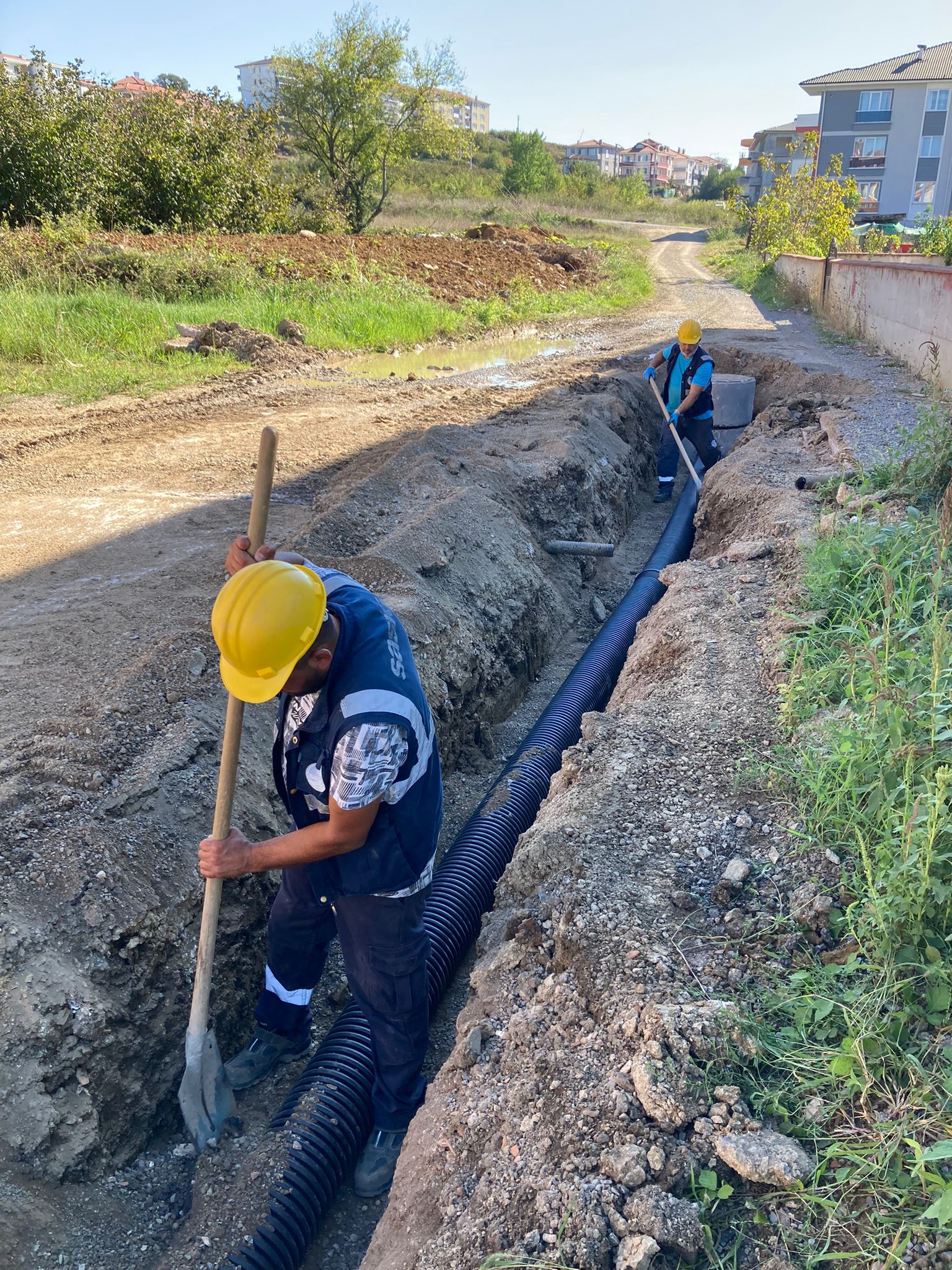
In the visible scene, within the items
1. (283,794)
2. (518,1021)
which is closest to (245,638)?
(283,794)

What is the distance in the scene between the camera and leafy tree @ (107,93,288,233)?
16.9 metres

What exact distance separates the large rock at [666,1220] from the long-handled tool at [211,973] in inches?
51.6

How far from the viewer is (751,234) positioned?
28.8 m

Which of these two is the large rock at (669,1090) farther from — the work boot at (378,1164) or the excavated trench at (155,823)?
the excavated trench at (155,823)

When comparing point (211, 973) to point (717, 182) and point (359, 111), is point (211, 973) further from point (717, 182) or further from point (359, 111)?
point (717, 182)

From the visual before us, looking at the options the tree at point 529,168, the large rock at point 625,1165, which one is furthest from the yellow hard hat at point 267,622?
the tree at point 529,168

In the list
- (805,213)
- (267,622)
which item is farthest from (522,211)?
(267,622)

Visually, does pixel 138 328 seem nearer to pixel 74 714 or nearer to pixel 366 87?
pixel 74 714

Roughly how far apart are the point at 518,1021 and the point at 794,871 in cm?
100

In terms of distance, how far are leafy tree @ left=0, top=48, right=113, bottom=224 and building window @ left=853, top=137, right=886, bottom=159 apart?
37.0 meters

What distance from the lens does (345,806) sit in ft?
6.93

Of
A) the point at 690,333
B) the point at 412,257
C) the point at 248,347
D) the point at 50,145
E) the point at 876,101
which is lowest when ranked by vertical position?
the point at 248,347

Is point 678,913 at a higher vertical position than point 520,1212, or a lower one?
higher

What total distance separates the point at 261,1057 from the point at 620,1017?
1401 mm
